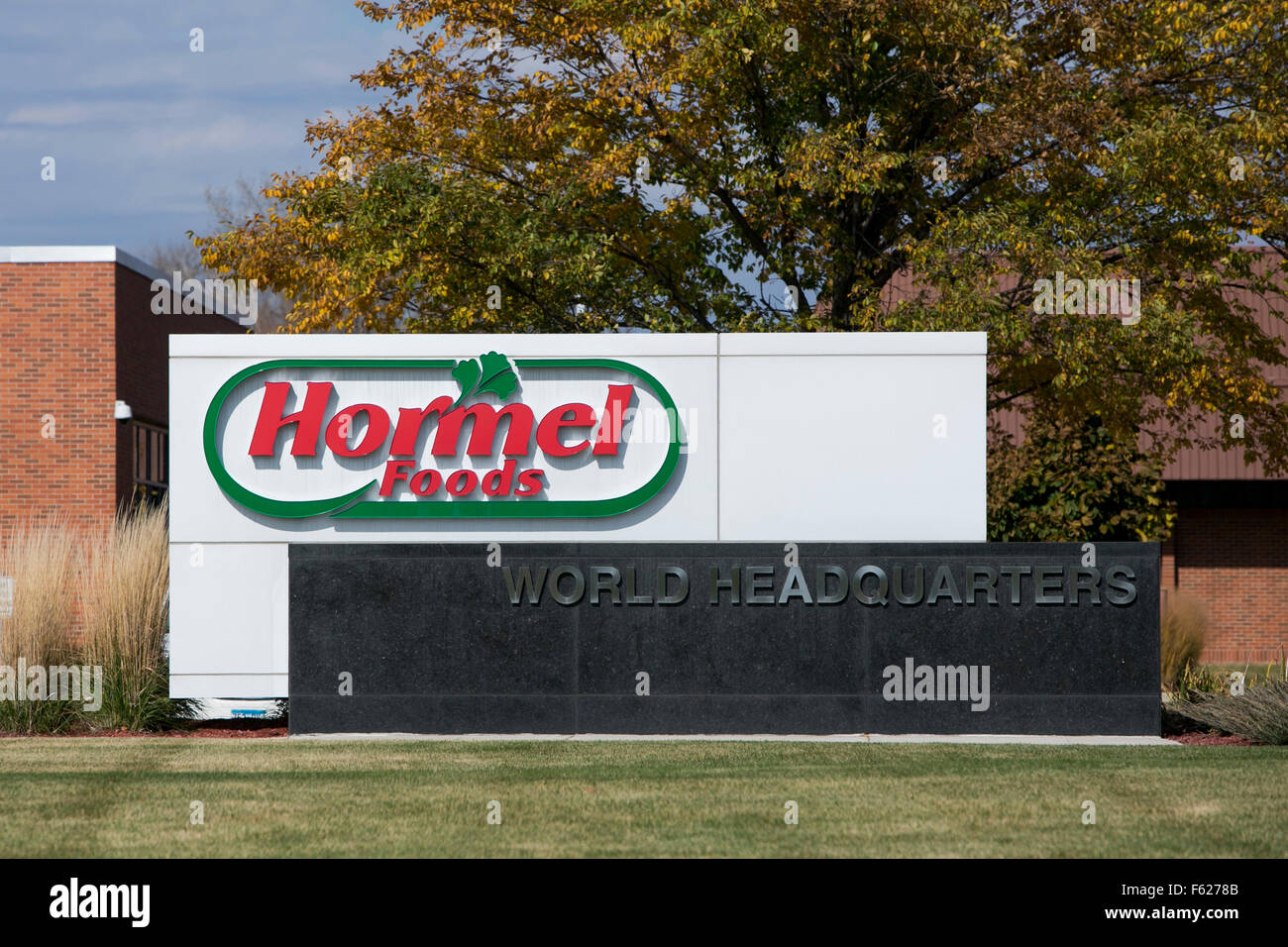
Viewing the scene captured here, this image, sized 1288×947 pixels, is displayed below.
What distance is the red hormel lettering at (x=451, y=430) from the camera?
43.3ft

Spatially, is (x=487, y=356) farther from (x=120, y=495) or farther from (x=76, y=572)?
(x=120, y=495)

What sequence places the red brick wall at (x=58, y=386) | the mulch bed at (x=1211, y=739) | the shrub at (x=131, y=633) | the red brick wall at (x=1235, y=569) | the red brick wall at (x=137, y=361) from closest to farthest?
the mulch bed at (x=1211, y=739) < the shrub at (x=131, y=633) < the red brick wall at (x=58, y=386) < the red brick wall at (x=137, y=361) < the red brick wall at (x=1235, y=569)

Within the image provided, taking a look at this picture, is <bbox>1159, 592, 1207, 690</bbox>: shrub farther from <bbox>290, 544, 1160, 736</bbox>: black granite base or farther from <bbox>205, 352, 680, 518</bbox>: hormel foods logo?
<bbox>205, 352, 680, 518</bbox>: hormel foods logo

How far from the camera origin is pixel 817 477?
13.3 m

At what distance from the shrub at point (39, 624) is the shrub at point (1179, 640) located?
12.7m

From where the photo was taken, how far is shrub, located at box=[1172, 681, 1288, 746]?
488 inches

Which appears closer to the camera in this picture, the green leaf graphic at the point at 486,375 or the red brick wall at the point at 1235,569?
the green leaf graphic at the point at 486,375

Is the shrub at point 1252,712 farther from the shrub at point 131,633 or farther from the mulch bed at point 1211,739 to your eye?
the shrub at point 131,633

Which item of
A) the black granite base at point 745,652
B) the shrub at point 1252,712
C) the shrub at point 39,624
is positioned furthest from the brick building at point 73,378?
the black granite base at point 745,652

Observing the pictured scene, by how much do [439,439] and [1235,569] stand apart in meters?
23.4

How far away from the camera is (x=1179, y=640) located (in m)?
19.3

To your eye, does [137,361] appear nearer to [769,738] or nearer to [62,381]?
[62,381]

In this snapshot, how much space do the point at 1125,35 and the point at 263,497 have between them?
44.1ft

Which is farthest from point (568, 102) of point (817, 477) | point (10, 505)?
point (10, 505)
